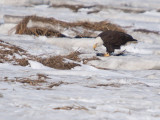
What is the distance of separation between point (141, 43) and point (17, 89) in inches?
240

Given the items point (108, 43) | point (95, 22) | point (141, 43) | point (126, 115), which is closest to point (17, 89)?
point (126, 115)

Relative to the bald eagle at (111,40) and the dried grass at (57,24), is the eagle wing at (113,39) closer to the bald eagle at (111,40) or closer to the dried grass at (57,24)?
the bald eagle at (111,40)

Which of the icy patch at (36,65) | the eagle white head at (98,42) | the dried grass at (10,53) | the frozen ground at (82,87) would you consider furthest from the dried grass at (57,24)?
the icy patch at (36,65)

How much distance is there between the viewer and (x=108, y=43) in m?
9.04

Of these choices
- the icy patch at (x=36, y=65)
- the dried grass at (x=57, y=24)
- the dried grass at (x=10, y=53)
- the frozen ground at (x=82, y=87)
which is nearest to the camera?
the frozen ground at (x=82, y=87)

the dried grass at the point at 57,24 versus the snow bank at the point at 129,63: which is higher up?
the dried grass at the point at 57,24

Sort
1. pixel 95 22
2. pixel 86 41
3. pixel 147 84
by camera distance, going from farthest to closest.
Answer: pixel 95 22 < pixel 86 41 < pixel 147 84

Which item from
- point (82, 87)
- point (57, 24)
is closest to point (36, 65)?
point (82, 87)

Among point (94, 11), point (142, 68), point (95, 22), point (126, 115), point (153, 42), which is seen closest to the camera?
point (126, 115)

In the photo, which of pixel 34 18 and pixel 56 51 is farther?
pixel 34 18

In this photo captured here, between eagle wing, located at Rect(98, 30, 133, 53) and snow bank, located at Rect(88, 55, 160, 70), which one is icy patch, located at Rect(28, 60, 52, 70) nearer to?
snow bank, located at Rect(88, 55, 160, 70)

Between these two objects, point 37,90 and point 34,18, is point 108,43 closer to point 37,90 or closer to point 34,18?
point 34,18

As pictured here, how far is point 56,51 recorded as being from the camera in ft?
28.0

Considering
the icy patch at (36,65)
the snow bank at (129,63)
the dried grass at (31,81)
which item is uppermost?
the dried grass at (31,81)
